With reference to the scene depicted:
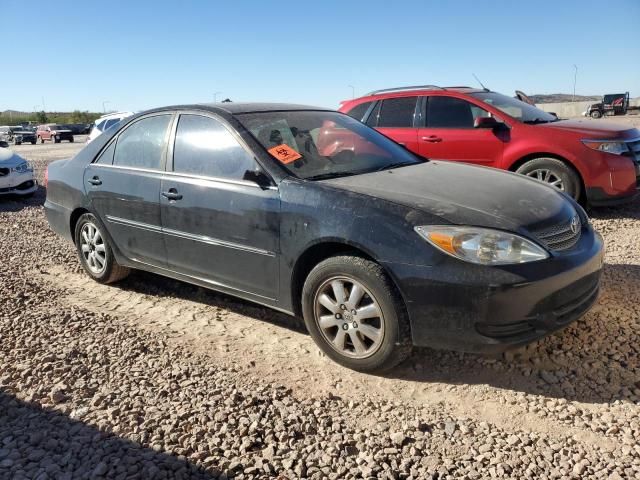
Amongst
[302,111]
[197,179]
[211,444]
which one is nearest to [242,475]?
[211,444]

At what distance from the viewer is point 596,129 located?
6.68m

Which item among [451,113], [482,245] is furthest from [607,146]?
[482,245]

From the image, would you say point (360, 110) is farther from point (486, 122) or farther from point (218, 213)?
point (218, 213)

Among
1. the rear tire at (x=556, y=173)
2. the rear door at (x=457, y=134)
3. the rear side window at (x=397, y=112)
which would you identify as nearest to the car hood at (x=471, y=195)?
the rear tire at (x=556, y=173)

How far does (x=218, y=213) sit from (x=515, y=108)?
17.3 feet

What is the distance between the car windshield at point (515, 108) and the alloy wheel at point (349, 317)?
197 inches

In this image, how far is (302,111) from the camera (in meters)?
4.32

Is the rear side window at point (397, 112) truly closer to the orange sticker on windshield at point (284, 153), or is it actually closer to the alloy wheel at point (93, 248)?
the orange sticker on windshield at point (284, 153)

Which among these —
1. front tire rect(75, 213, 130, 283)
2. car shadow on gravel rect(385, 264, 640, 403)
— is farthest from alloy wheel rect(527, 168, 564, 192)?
front tire rect(75, 213, 130, 283)

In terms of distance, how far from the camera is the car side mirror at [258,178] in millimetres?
3447

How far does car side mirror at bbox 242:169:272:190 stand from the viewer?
11.3ft

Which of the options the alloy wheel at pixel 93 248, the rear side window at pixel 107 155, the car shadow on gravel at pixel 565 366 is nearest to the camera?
the car shadow on gravel at pixel 565 366

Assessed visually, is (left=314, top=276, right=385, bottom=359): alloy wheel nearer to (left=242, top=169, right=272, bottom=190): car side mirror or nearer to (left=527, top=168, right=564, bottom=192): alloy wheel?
(left=242, top=169, right=272, bottom=190): car side mirror

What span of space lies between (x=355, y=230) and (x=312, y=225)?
1.00 feet
